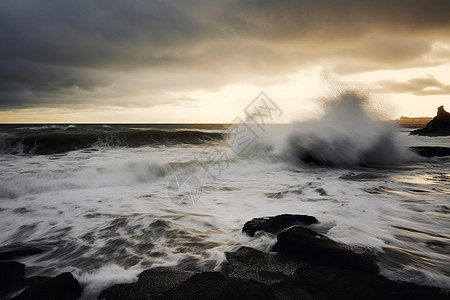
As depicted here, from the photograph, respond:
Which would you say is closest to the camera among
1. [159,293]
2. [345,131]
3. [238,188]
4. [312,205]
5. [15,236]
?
[159,293]

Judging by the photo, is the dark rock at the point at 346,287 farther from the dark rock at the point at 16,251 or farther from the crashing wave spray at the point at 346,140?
the crashing wave spray at the point at 346,140

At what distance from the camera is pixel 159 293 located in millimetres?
1806

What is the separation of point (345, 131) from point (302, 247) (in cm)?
902

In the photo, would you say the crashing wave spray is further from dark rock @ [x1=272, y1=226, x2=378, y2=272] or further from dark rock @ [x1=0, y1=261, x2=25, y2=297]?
dark rock @ [x1=0, y1=261, x2=25, y2=297]

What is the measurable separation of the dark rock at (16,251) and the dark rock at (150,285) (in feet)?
4.44

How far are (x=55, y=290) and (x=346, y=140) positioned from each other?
10230mm

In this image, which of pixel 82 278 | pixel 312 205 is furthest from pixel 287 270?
pixel 312 205

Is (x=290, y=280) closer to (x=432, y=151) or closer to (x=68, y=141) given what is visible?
(x=432, y=151)

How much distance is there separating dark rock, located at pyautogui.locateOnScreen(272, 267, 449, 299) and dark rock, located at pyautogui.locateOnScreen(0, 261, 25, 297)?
6.60ft

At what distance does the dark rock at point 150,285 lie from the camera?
1.80 metres

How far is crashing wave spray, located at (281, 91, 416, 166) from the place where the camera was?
372 inches

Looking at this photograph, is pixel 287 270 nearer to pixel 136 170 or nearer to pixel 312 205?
pixel 312 205

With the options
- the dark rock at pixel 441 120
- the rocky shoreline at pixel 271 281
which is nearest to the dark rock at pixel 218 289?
the rocky shoreline at pixel 271 281

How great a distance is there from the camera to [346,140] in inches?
390
